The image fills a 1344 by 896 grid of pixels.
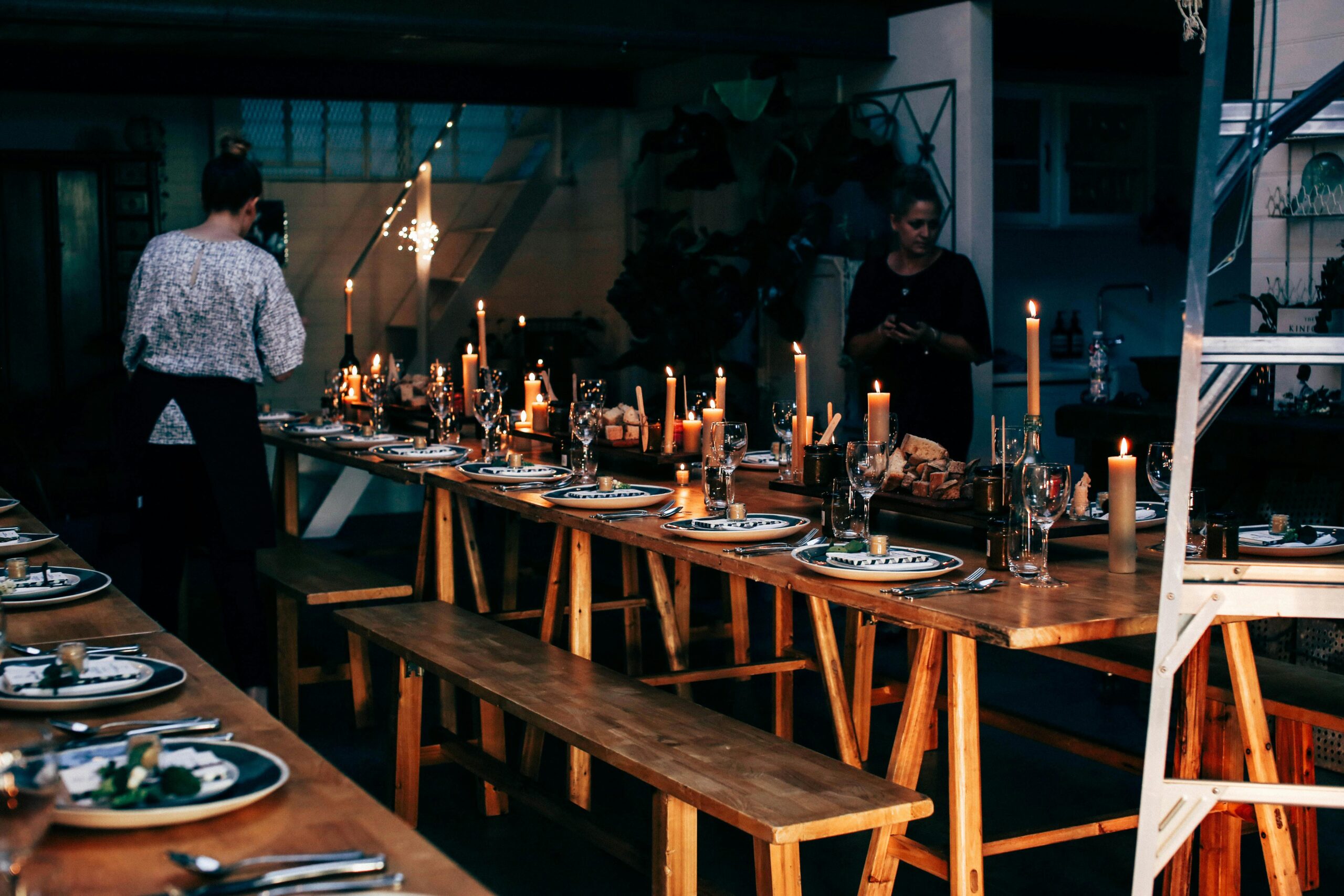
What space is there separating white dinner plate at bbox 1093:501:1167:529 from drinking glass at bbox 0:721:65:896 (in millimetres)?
2169

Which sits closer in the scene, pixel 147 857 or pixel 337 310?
pixel 147 857

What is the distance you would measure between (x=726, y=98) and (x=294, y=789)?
214 inches

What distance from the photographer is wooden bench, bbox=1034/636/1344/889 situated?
2695 millimetres

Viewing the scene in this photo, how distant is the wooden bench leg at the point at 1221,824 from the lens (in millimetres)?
2738

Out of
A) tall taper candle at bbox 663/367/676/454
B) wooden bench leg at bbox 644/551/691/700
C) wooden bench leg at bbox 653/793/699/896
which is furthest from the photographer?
wooden bench leg at bbox 644/551/691/700

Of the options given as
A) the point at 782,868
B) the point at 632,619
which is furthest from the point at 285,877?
the point at 632,619

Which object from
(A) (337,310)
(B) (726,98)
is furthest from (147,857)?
(A) (337,310)

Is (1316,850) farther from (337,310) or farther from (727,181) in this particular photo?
(337,310)

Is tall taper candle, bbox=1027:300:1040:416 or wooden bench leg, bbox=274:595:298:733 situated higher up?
tall taper candle, bbox=1027:300:1040:416

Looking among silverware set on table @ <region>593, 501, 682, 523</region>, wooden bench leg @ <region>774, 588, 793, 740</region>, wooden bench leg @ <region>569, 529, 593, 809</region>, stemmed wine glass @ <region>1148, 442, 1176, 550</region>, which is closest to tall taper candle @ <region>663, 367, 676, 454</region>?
wooden bench leg @ <region>569, 529, 593, 809</region>

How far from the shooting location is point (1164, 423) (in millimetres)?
4785

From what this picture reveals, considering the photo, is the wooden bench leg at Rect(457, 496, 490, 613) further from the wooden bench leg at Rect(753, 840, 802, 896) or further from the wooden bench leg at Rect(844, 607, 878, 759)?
the wooden bench leg at Rect(753, 840, 802, 896)

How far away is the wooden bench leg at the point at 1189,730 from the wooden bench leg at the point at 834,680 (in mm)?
691

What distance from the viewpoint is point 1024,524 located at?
2459 millimetres
